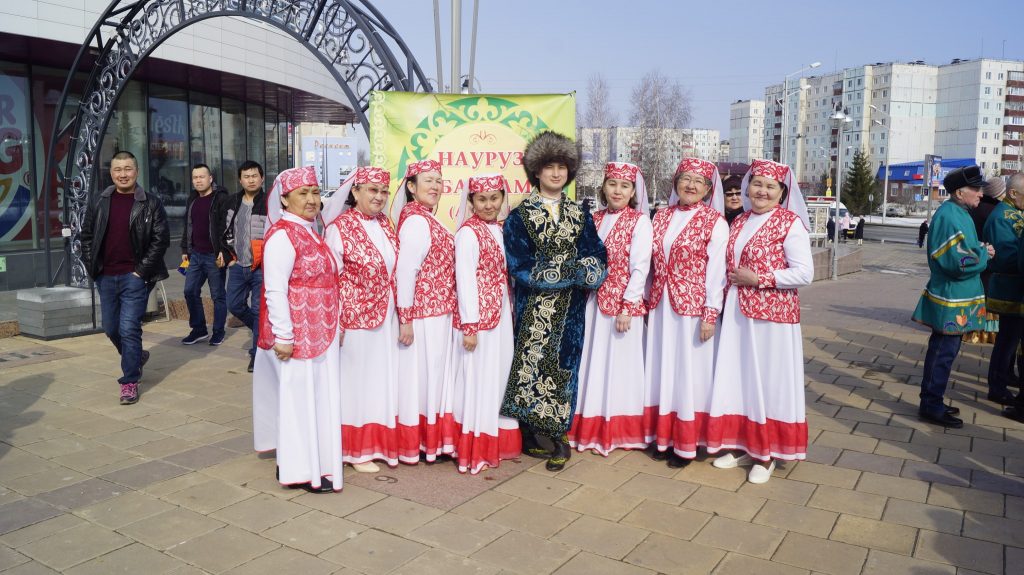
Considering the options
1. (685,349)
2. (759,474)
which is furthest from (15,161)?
(759,474)

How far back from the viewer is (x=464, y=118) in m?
5.89

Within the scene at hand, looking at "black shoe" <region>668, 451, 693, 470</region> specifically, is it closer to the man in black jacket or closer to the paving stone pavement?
the paving stone pavement

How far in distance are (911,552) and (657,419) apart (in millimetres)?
1720

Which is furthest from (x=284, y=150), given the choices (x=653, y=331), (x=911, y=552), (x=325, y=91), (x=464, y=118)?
(x=911, y=552)

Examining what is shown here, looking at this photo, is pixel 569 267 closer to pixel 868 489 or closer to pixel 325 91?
pixel 868 489

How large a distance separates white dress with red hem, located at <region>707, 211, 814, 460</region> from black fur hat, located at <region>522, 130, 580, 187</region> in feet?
3.61

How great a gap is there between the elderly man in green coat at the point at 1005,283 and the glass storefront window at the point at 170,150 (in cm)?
1345

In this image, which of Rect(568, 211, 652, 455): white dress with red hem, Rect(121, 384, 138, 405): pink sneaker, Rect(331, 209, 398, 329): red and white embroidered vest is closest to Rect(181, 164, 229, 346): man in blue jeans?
Rect(121, 384, 138, 405): pink sneaker

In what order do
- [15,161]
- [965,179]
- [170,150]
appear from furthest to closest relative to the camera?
[170,150]
[15,161]
[965,179]

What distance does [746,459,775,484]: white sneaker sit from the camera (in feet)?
15.3

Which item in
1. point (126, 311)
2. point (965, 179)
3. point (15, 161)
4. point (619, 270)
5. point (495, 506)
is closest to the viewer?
point (495, 506)

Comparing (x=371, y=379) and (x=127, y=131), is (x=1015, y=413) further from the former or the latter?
(x=127, y=131)

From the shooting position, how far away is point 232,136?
1795cm

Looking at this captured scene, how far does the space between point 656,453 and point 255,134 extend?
16.4 metres
